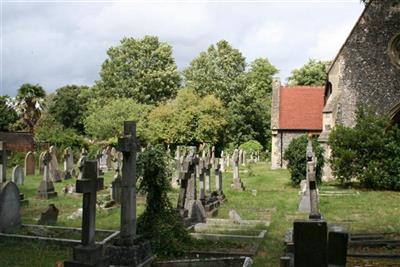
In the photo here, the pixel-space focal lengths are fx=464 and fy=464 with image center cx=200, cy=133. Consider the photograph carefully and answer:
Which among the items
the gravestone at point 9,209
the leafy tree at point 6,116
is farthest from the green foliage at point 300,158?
the leafy tree at point 6,116

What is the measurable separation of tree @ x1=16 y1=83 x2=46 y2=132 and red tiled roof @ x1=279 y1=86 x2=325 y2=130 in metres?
22.9

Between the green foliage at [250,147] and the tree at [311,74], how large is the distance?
50.7ft

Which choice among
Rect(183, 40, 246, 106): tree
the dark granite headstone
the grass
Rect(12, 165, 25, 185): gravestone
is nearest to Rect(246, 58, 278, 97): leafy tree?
Rect(183, 40, 246, 106): tree

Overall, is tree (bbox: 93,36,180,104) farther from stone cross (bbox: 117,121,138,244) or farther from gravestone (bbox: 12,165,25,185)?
stone cross (bbox: 117,121,138,244)

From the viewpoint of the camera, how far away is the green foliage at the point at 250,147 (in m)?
42.7

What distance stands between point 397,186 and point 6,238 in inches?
624

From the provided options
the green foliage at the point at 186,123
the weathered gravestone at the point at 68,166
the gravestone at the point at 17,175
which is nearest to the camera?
the gravestone at the point at 17,175

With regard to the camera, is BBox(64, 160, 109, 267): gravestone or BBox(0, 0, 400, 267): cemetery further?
BBox(0, 0, 400, 267): cemetery

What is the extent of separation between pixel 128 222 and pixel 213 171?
65.9ft

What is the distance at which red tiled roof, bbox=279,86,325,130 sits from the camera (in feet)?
109

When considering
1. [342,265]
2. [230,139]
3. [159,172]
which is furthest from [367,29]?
[230,139]

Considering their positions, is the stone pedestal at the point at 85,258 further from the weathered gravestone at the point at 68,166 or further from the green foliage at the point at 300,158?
the weathered gravestone at the point at 68,166

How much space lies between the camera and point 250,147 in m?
43.0

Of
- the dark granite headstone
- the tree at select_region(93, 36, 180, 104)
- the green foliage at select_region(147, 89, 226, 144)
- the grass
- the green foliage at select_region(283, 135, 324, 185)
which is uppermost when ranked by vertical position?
the tree at select_region(93, 36, 180, 104)
